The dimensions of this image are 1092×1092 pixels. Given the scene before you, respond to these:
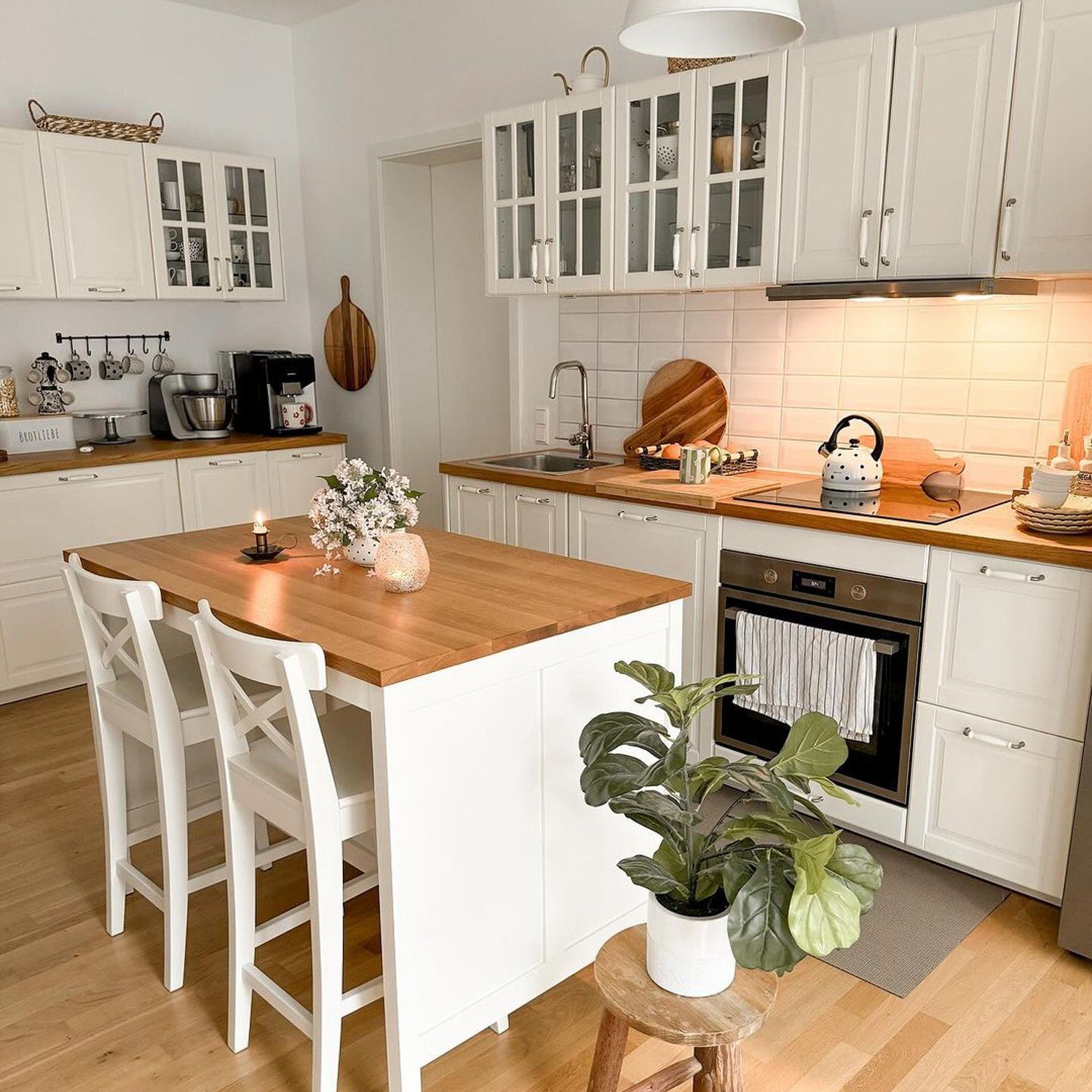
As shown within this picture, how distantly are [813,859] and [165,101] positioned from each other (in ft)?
15.0

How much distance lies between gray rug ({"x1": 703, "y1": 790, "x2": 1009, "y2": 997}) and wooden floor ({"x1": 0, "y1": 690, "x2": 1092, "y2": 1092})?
3cm

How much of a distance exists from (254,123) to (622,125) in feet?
8.21

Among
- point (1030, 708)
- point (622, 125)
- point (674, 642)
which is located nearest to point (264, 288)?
point (622, 125)

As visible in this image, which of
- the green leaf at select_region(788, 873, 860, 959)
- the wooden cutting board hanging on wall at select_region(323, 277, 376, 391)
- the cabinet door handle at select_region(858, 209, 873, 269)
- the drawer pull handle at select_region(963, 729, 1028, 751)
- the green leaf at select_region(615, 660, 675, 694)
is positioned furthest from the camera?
the wooden cutting board hanging on wall at select_region(323, 277, 376, 391)

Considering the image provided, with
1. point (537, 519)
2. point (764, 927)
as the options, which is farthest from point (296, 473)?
point (764, 927)

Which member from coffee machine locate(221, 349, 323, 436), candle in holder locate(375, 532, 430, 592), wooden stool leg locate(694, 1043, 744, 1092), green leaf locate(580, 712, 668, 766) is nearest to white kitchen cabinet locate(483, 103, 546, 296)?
coffee machine locate(221, 349, 323, 436)

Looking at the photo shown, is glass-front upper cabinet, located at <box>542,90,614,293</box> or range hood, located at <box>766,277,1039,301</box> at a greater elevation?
glass-front upper cabinet, located at <box>542,90,614,293</box>

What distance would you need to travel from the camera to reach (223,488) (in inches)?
174

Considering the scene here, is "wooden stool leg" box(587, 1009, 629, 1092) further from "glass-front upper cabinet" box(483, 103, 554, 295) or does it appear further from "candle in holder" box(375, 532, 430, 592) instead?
"glass-front upper cabinet" box(483, 103, 554, 295)

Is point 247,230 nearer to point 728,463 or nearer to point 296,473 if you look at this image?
point 296,473

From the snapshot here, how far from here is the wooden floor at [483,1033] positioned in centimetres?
193

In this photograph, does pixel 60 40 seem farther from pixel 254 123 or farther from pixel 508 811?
pixel 508 811

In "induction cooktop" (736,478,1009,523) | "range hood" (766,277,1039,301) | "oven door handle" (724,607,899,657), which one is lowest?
"oven door handle" (724,607,899,657)

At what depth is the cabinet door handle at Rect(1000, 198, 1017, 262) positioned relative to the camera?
241 centimetres
